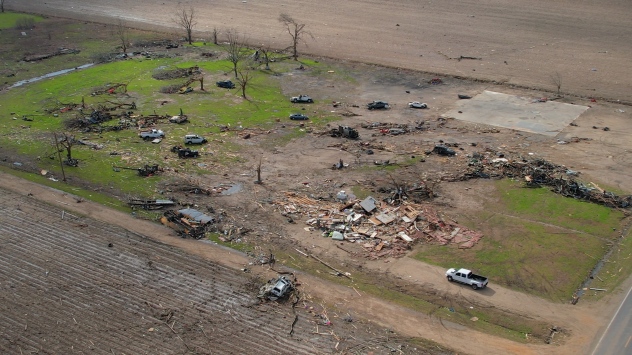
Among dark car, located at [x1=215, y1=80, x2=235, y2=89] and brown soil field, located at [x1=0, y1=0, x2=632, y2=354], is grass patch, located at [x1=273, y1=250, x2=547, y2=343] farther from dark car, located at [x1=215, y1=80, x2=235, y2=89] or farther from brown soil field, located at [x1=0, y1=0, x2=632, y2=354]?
dark car, located at [x1=215, y1=80, x2=235, y2=89]

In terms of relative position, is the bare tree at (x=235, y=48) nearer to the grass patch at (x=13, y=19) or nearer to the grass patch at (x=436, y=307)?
the grass patch at (x=13, y=19)

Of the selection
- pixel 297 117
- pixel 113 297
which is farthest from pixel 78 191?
pixel 297 117

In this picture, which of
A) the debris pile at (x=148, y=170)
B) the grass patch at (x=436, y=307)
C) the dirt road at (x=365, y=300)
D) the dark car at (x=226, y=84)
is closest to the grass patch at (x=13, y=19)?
the dark car at (x=226, y=84)

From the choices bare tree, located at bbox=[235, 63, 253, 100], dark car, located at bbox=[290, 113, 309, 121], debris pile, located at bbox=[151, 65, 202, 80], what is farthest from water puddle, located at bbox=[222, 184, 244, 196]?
debris pile, located at bbox=[151, 65, 202, 80]

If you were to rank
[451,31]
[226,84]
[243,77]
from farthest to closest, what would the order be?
[451,31], [243,77], [226,84]

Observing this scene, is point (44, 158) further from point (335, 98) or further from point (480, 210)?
point (480, 210)

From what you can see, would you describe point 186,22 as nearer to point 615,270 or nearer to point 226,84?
point 226,84
